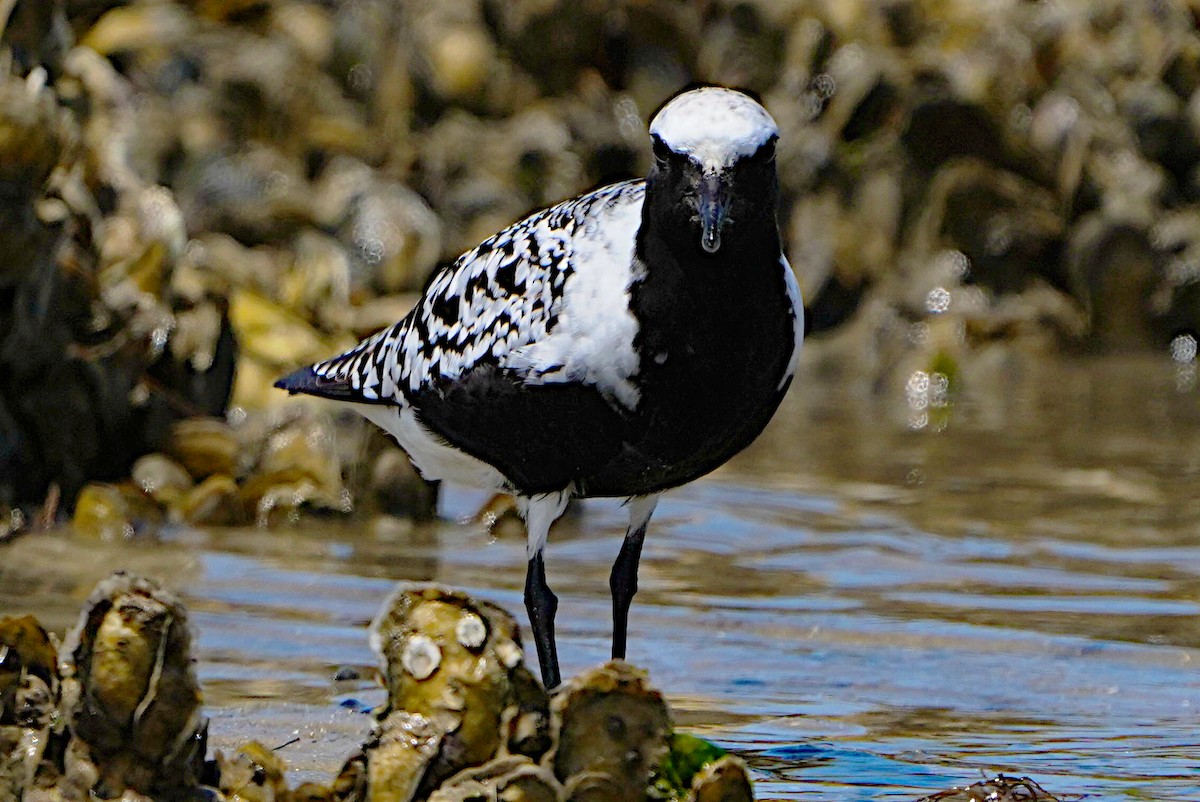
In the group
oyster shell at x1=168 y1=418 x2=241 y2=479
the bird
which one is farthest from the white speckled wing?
oyster shell at x1=168 y1=418 x2=241 y2=479

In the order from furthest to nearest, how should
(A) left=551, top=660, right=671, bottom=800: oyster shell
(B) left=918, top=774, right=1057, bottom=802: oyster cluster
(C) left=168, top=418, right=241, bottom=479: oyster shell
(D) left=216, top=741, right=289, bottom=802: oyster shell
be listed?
1. (C) left=168, top=418, right=241, bottom=479: oyster shell
2. (B) left=918, top=774, right=1057, bottom=802: oyster cluster
3. (D) left=216, top=741, right=289, bottom=802: oyster shell
4. (A) left=551, top=660, right=671, bottom=800: oyster shell

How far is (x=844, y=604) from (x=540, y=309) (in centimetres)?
311

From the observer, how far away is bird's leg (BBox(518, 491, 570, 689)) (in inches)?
257

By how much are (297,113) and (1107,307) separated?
26.4 ft

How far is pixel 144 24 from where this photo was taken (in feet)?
64.5

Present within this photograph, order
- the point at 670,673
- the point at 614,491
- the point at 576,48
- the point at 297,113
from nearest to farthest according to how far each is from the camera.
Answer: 1. the point at 614,491
2. the point at 670,673
3. the point at 297,113
4. the point at 576,48

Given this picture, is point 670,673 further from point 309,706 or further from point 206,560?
point 206,560

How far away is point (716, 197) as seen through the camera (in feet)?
17.9

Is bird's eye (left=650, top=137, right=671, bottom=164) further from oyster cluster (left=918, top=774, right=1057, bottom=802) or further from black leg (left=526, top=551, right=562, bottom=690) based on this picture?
oyster cluster (left=918, top=774, right=1057, bottom=802)

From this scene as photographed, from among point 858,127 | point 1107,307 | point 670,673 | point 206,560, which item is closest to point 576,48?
point 858,127

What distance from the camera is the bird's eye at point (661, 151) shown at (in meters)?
5.63

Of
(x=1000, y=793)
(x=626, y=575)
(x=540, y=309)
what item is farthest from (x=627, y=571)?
(x=1000, y=793)

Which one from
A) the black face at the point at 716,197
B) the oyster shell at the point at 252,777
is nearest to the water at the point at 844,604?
the oyster shell at the point at 252,777

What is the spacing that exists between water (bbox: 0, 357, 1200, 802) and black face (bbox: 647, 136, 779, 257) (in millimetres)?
1619
